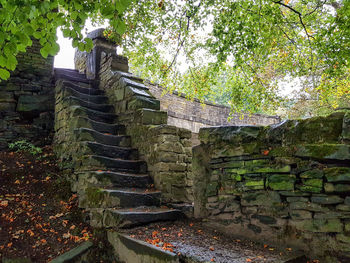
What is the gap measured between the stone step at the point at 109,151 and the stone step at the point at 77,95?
1812 mm

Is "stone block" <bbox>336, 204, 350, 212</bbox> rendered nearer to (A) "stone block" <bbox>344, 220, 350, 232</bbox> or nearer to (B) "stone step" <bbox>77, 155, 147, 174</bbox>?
(A) "stone block" <bbox>344, 220, 350, 232</bbox>

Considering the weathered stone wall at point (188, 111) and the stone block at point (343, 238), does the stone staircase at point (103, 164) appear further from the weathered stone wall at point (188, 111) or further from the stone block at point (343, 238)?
the weathered stone wall at point (188, 111)

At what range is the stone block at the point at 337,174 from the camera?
2250mm

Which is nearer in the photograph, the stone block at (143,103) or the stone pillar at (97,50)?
the stone block at (143,103)

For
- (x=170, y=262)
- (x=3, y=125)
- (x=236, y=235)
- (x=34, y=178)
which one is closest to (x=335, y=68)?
(x=236, y=235)

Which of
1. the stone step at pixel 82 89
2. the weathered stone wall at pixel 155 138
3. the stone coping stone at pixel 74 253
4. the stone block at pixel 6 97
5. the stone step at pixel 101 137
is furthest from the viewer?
the stone block at pixel 6 97

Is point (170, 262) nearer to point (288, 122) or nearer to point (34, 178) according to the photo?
point (288, 122)

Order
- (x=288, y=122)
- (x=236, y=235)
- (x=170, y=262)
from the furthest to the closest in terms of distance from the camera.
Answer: (x=236, y=235) < (x=288, y=122) < (x=170, y=262)

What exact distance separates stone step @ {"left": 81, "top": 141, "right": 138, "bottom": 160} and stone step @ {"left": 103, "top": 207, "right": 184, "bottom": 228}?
122 centimetres

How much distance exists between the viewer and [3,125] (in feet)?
19.9

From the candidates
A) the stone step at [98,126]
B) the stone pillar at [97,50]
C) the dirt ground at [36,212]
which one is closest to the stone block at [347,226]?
the dirt ground at [36,212]

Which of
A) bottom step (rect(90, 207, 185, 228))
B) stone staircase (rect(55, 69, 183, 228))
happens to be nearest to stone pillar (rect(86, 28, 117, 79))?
stone staircase (rect(55, 69, 183, 228))

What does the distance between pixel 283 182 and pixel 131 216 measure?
1829mm

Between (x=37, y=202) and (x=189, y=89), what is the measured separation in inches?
240
